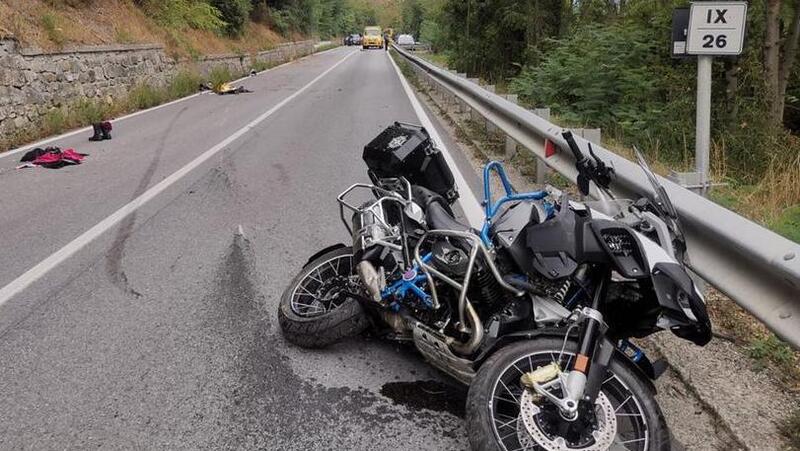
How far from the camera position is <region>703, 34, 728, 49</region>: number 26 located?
6.20 metres

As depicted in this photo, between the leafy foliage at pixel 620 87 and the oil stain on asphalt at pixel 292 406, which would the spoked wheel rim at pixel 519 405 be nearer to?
the oil stain on asphalt at pixel 292 406

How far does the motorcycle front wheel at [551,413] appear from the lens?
252 cm

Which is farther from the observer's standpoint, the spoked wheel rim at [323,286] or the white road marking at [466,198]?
the white road marking at [466,198]

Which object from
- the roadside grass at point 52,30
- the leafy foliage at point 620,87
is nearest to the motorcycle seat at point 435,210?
the leafy foliage at point 620,87

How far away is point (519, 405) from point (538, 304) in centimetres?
49

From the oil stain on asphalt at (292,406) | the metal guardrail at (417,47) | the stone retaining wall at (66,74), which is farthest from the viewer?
the metal guardrail at (417,47)

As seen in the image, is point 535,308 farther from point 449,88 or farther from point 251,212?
point 449,88

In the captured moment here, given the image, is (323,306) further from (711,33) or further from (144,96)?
(144,96)

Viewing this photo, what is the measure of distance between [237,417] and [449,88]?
1131 centimetres

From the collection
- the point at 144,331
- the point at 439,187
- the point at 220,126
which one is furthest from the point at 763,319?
the point at 220,126

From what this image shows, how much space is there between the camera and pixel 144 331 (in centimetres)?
417

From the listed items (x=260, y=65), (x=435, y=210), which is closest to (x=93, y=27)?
(x=260, y=65)

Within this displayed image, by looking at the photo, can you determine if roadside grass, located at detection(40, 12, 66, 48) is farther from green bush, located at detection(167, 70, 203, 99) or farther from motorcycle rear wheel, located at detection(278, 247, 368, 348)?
motorcycle rear wheel, located at detection(278, 247, 368, 348)

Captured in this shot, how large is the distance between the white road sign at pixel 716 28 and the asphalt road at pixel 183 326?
145 inches
